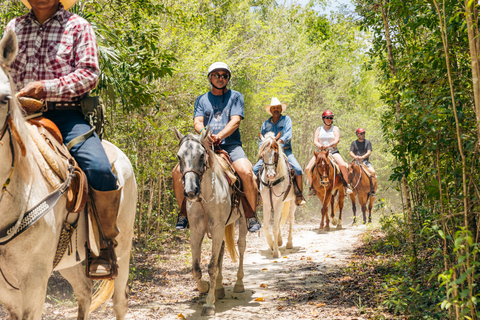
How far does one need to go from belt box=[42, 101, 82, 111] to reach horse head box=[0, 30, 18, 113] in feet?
3.12

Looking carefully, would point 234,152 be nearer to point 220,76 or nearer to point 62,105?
point 220,76

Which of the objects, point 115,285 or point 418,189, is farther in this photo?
point 418,189

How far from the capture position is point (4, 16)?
5.85 m

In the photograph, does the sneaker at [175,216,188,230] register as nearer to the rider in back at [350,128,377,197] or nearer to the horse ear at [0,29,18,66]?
the horse ear at [0,29,18,66]

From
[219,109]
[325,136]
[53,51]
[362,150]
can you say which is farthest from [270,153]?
[362,150]

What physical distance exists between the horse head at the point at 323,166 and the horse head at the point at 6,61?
10.9 m

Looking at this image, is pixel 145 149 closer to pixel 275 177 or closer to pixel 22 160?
pixel 275 177

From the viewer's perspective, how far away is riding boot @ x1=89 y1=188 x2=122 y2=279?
3.38 m

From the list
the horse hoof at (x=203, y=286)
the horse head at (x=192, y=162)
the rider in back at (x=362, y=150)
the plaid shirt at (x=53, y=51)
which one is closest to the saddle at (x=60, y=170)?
the plaid shirt at (x=53, y=51)

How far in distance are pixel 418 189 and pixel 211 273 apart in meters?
3.12

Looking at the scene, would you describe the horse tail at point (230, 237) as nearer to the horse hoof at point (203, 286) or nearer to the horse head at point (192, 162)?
the horse hoof at point (203, 286)

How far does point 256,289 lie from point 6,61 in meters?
5.65

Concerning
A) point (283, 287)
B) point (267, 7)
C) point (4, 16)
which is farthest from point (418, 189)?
point (267, 7)

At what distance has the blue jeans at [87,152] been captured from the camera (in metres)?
3.28
